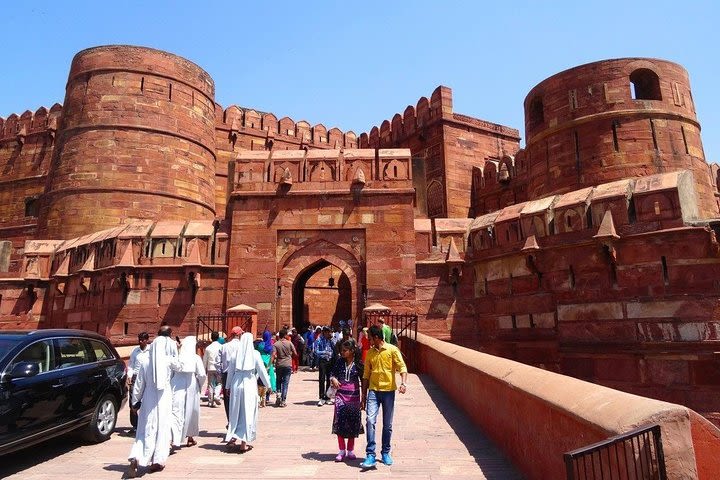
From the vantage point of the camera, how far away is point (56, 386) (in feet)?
16.1

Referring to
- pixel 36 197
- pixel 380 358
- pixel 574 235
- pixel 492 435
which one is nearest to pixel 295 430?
pixel 380 358

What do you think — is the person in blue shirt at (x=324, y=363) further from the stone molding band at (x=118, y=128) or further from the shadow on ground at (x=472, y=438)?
the stone molding band at (x=118, y=128)

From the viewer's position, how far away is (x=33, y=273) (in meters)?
17.5

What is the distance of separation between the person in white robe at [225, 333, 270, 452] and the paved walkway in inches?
7.5

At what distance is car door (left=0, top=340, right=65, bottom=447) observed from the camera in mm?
4289

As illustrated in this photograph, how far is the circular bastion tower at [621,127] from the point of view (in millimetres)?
14320

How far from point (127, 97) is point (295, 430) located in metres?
19.7

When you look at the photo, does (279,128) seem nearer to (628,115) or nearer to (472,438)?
(628,115)

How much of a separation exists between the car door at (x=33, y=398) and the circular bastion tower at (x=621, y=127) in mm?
13859

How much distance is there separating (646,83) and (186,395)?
16.5m

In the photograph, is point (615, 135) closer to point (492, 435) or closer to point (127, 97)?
point (492, 435)

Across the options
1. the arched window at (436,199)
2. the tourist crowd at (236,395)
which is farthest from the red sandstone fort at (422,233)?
the tourist crowd at (236,395)

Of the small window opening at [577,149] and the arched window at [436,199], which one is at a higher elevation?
the arched window at [436,199]

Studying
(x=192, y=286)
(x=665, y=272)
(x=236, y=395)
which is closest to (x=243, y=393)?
(x=236, y=395)
